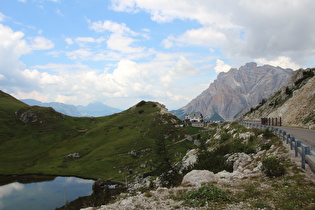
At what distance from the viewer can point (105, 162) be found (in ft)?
408

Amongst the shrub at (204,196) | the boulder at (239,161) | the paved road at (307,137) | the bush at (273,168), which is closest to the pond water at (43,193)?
the boulder at (239,161)

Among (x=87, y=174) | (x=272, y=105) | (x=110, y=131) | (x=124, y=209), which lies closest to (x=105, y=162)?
(x=87, y=174)

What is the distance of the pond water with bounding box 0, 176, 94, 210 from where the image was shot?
79387 millimetres

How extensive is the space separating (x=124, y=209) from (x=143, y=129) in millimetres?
161690

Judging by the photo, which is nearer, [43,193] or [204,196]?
[204,196]

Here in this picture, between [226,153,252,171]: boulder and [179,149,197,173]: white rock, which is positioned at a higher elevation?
[226,153,252,171]: boulder

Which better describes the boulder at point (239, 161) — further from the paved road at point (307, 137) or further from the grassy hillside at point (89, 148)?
the grassy hillside at point (89, 148)

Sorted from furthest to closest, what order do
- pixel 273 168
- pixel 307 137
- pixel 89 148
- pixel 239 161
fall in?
1. pixel 89 148
2. pixel 307 137
3. pixel 239 161
4. pixel 273 168

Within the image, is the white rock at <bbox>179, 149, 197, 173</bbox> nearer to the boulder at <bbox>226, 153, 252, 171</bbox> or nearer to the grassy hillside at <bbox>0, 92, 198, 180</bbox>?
the boulder at <bbox>226, 153, 252, 171</bbox>

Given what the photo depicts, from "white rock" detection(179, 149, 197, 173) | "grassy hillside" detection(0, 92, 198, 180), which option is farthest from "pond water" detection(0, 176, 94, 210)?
"white rock" detection(179, 149, 197, 173)

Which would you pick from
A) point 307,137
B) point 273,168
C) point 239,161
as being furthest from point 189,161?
point 273,168

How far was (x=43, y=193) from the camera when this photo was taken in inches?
3561

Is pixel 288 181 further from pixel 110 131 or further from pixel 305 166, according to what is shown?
pixel 110 131

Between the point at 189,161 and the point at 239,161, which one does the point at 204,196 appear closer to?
the point at 239,161
